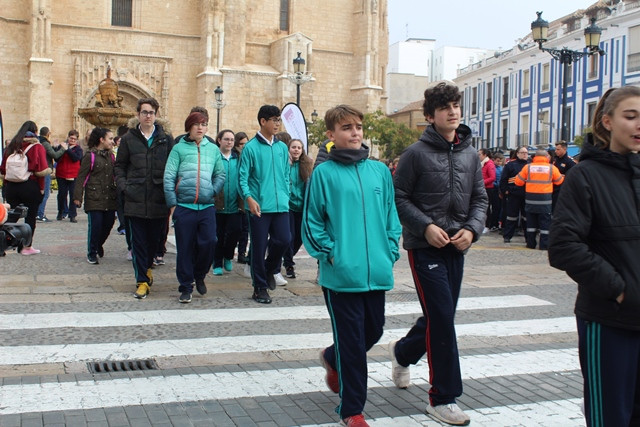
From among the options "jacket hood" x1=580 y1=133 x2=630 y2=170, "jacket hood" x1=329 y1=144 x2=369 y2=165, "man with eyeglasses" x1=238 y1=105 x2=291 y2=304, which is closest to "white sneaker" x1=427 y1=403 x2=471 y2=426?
"jacket hood" x1=329 y1=144 x2=369 y2=165

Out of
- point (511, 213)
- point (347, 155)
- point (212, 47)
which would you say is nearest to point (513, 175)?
point (511, 213)

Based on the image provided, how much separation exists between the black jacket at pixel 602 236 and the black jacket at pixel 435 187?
49.4 inches

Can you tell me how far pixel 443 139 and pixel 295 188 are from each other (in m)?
4.87

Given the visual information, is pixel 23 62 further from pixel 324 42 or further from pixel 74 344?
pixel 74 344

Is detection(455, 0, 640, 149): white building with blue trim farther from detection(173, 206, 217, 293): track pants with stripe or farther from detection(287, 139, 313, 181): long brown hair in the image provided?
detection(173, 206, 217, 293): track pants with stripe

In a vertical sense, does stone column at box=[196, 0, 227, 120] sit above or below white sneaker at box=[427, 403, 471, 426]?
above

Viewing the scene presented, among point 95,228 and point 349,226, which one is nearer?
point 349,226

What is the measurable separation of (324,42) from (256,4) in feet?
14.3

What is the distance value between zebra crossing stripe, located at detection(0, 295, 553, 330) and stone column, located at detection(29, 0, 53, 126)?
2915 centimetres

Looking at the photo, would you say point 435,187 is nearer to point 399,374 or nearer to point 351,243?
point 351,243

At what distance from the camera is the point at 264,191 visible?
759 centimetres

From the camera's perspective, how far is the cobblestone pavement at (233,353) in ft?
14.0

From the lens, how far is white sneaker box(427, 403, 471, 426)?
407 centimetres

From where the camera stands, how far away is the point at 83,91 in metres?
35.6
